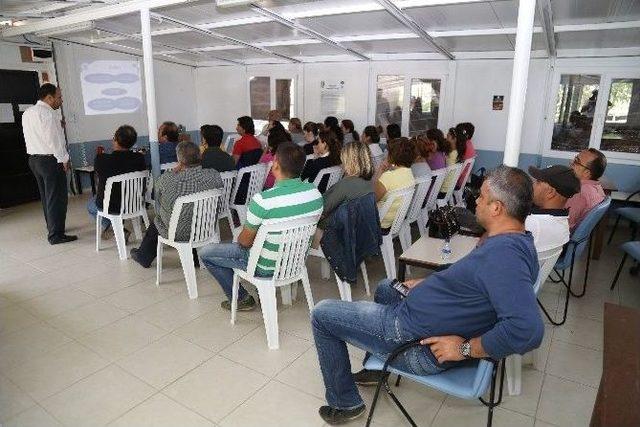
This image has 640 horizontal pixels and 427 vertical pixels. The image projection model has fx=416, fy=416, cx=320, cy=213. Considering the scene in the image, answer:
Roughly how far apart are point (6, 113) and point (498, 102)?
6902mm

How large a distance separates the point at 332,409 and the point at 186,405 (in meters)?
0.73

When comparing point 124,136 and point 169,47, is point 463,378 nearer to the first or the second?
point 124,136

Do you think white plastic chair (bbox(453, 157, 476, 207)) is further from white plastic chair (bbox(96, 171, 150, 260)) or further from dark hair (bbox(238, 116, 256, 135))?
white plastic chair (bbox(96, 171, 150, 260))

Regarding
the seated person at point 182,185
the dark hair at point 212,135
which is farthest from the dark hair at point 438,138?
the seated person at point 182,185

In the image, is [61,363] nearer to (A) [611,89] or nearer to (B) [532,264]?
(B) [532,264]

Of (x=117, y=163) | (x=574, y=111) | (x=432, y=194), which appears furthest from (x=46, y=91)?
(x=574, y=111)

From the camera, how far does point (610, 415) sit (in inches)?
41.4

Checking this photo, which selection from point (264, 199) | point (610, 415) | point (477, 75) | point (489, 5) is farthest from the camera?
point (477, 75)

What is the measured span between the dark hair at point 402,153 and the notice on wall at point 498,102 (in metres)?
3.45

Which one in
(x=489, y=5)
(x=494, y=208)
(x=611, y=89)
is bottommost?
(x=494, y=208)

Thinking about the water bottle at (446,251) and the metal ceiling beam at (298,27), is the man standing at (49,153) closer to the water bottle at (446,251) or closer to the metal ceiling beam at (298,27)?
the metal ceiling beam at (298,27)

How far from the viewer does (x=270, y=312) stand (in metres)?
2.53

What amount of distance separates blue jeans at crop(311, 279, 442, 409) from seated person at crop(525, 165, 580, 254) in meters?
0.87

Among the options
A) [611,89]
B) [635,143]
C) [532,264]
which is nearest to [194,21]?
[532,264]
